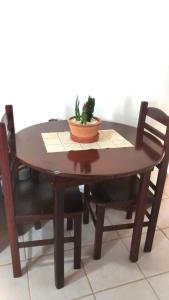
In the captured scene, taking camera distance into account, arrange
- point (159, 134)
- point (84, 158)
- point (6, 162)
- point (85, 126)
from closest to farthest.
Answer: point (6, 162)
point (84, 158)
point (85, 126)
point (159, 134)

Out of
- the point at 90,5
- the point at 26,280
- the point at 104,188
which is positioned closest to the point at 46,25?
the point at 90,5

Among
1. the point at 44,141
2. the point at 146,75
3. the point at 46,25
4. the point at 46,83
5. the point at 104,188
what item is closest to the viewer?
the point at 44,141

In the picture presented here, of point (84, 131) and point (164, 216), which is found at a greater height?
point (84, 131)

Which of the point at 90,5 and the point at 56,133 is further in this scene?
the point at 90,5

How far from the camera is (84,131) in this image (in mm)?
1380

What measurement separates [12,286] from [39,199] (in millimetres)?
513

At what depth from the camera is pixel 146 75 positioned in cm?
198

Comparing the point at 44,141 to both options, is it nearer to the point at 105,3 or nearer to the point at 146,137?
the point at 146,137

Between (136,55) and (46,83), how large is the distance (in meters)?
0.71

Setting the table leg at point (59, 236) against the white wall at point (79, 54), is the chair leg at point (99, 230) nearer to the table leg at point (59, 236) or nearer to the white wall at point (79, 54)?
the table leg at point (59, 236)

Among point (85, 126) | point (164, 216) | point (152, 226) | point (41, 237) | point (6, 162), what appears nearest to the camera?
point (6, 162)

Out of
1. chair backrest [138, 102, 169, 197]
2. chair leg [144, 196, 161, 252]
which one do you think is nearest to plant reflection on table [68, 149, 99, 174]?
chair backrest [138, 102, 169, 197]

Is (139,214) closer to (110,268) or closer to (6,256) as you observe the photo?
(110,268)

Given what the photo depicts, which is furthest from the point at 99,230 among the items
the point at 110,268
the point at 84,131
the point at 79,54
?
the point at 79,54
